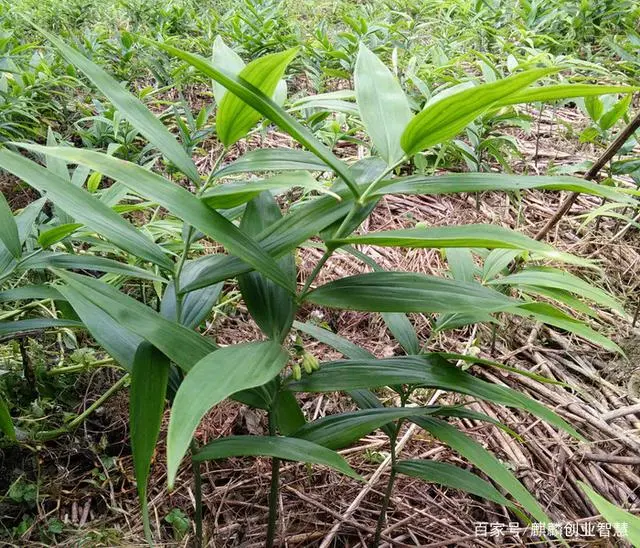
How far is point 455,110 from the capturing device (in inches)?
22.1

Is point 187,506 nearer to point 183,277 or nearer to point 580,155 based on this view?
point 183,277

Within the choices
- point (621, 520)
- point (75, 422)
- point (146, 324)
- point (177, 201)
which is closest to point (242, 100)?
point (177, 201)

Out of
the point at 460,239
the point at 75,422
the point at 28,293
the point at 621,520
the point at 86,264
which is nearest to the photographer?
the point at 621,520

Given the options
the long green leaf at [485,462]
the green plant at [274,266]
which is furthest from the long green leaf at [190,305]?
the long green leaf at [485,462]

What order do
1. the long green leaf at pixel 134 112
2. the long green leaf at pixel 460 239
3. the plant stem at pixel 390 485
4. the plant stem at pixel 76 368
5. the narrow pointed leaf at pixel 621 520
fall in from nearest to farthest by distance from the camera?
the narrow pointed leaf at pixel 621 520 < the long green leaf at pixel 460 239 < the long green leaf at pixel 134 112 < the plant stem at pixel 390 485 < the plant stem at pixel 76 368

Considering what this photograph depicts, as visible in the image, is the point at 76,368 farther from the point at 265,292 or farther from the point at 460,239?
the point at 460,239

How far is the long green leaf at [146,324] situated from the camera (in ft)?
1.93

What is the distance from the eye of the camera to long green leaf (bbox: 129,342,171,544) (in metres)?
0.59

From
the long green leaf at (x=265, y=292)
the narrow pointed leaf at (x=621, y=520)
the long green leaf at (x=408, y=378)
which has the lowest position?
the long green leaf at (x=408, y=378)

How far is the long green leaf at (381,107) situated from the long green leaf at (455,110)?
5 centimetres

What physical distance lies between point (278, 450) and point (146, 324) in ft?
0.71

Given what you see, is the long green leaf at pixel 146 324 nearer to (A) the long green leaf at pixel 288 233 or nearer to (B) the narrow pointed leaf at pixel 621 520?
(A) the long green leaf at pixel 288 233

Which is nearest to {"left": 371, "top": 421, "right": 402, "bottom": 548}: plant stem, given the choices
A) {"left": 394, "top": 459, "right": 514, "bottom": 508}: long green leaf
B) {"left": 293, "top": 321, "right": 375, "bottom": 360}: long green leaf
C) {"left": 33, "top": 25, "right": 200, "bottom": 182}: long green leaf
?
{"left": 394, "top": 459, "right": 514, "bottom": 508}: long green leaf

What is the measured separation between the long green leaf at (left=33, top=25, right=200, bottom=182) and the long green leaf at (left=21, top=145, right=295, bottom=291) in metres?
0.08
